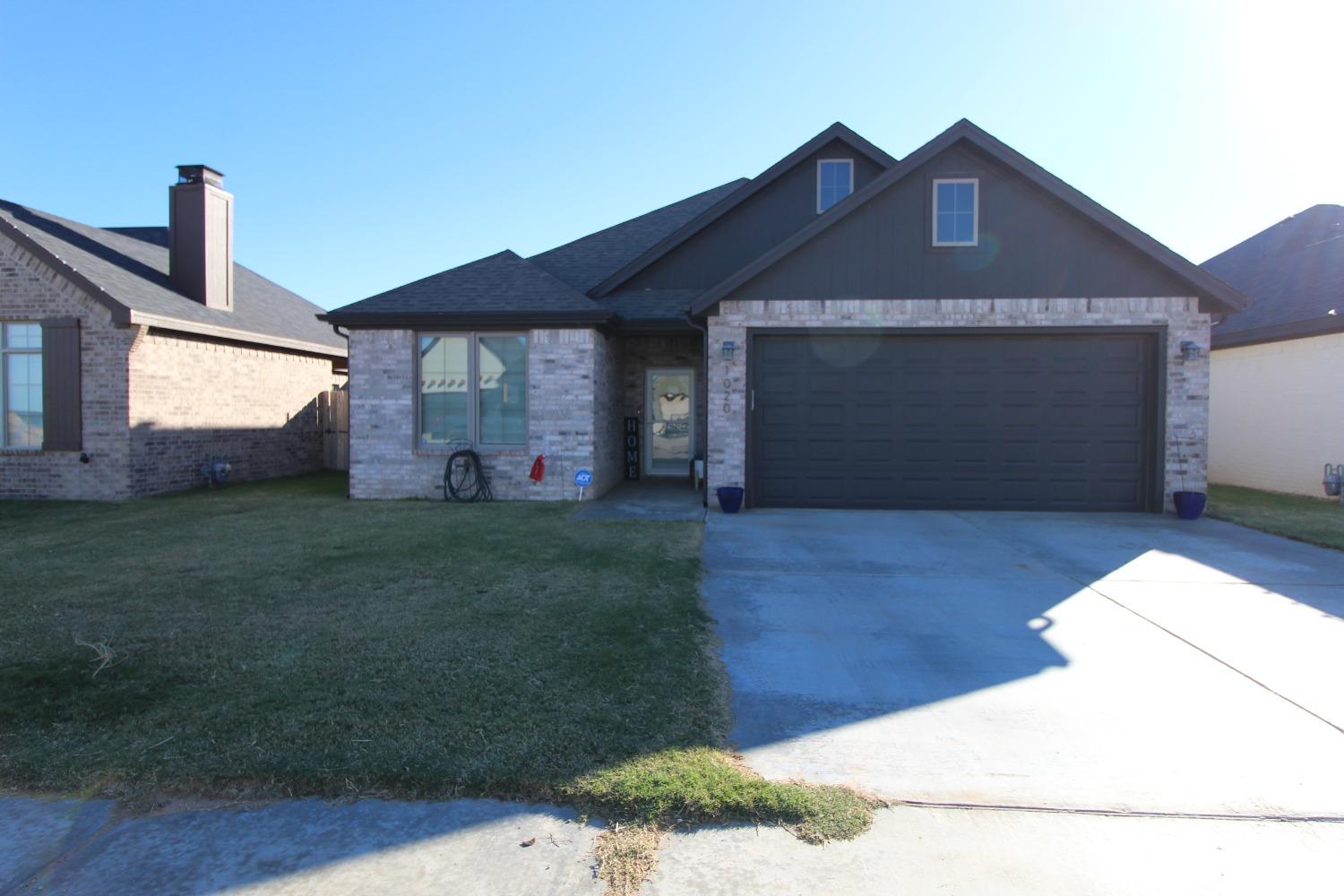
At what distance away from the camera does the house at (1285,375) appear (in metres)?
13.5

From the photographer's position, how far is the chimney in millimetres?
14953

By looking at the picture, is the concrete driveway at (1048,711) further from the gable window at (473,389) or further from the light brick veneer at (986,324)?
the gable window at (473,389)

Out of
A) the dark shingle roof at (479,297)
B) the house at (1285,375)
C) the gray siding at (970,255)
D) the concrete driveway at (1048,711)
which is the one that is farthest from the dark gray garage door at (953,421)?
the concrete driveway at (1048,711)

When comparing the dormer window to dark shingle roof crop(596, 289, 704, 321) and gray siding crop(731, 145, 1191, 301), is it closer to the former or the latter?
dark shingle roof crop(596, 289, 704, 321)

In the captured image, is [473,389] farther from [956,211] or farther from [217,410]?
[956,211]

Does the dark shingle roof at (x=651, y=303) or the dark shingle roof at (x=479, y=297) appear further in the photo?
the dark shingle roof at (x=651, y=303)

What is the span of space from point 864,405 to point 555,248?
336 inches

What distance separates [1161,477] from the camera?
1144 centimetres

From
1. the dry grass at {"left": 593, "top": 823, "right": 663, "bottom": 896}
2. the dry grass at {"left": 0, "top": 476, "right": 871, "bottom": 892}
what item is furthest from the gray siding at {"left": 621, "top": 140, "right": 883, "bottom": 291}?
the dry grass at {"left": 593, "top": 823, "right": 663, "bottom": 896}

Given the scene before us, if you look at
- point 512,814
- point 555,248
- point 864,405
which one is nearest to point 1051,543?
point 864,405

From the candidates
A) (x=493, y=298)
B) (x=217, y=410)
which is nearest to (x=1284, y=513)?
(x=493, y=298)

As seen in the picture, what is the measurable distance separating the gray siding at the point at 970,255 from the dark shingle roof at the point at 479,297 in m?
2.65

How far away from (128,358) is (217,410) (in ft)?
7.28

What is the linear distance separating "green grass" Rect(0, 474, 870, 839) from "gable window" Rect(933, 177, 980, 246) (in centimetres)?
597
